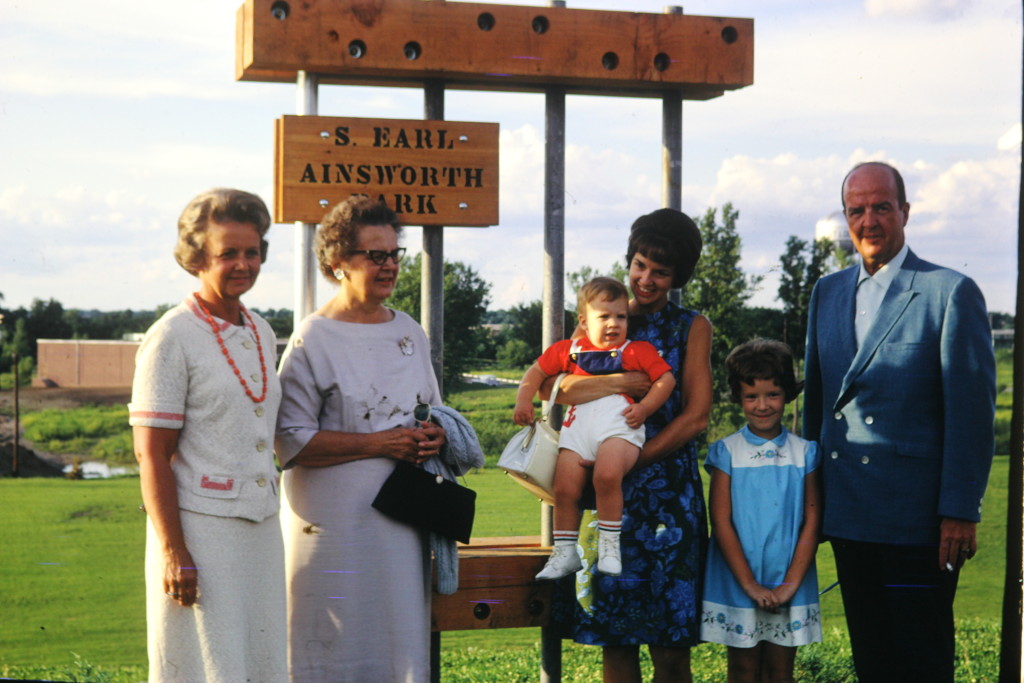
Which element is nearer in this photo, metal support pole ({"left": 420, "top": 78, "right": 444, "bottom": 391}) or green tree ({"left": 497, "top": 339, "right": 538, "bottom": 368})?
metal support pole ({"left": 420, "top": 78, "right": 444, "bottom": 391})

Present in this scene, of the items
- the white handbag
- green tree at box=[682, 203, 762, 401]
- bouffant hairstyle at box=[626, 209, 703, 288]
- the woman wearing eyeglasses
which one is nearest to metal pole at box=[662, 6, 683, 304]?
bouffant hairstyle at box=[626, 209, 703, 288]

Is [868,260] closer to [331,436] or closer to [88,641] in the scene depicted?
[331,436]

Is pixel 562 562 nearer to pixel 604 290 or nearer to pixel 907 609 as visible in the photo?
pixel 604 290

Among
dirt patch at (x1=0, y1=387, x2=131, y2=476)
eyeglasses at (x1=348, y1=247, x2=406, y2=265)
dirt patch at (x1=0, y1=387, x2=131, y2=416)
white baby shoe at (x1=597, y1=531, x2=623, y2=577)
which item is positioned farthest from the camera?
dirt patch at (x1=0, y1=387, x2=131, y2=476)

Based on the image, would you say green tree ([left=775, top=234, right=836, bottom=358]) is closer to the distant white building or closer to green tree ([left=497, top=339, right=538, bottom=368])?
the distant white building

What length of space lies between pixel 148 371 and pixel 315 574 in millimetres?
830

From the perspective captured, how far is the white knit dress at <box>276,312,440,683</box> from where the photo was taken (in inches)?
124

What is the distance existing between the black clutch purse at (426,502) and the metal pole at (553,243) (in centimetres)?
82

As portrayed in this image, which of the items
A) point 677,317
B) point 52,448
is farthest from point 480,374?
point 52,448

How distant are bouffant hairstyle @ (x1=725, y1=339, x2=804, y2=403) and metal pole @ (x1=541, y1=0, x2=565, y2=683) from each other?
0.73 m

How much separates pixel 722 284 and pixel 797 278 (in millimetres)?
2892

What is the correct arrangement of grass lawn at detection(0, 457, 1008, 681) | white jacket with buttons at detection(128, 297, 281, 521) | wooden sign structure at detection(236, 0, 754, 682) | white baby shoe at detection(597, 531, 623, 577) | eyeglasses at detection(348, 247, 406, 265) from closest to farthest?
white jacket with buttons at detection(128, 297, 281, 521)
eyeglasses at detection(348, 247, 406, 265)
white baby shoe at detection(597, 531, 623, 577)
wooden sign structure at detection(236, 0, 754, 682)
grass lawn at detection(0, 457, 1008, 681)

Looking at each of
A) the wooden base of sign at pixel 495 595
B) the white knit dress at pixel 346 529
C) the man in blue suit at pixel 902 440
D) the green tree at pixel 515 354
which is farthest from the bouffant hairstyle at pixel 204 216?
the green tree at pixel 515 354

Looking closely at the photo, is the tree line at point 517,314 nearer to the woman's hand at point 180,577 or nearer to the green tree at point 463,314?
the green tree at point 463,314
